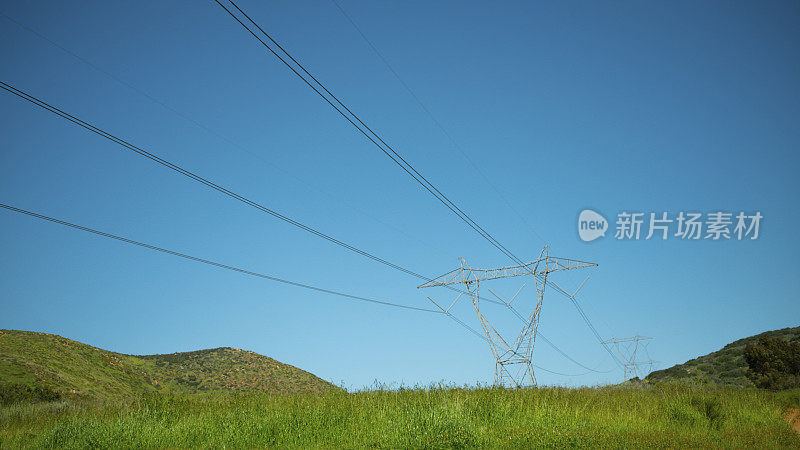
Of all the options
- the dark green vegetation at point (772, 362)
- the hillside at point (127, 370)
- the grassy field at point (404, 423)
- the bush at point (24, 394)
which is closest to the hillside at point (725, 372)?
the dark green vegetation at point (772, 362)

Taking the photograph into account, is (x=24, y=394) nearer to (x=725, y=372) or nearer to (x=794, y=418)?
(x=794, y=418)

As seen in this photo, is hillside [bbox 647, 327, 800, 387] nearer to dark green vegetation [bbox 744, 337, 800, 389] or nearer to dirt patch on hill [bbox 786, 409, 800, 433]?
dark green vegetation [bbox 744, 337, 800, 389]

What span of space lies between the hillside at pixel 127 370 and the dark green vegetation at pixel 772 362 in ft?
87.3

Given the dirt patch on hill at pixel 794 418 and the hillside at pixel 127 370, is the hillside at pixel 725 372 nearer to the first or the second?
the dirt patch on hill at pixel 794 418

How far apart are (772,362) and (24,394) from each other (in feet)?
133

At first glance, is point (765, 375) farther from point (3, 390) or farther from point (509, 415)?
point (3, 390)

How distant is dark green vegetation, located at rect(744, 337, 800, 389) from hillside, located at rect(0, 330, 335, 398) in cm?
2660

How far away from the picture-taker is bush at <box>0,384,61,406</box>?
1777 cm

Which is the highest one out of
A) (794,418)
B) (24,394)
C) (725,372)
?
(725,372)

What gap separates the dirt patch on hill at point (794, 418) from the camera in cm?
1442

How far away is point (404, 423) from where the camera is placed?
9164 millimetres

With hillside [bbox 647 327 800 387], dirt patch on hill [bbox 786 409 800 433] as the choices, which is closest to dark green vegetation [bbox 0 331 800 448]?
dirt patch on hill [bbox 786 409 800 433]

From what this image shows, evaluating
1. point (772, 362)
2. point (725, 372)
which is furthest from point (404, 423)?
point (725, 372)

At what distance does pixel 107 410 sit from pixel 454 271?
17.1 metres
